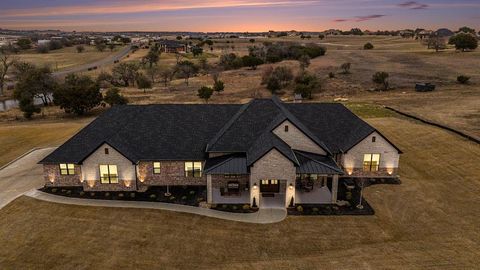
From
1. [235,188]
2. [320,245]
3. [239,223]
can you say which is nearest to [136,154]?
[235,188]

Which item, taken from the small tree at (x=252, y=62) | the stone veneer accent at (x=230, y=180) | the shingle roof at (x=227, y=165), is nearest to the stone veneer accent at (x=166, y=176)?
the stone veneer accent at (x=230, y=180)

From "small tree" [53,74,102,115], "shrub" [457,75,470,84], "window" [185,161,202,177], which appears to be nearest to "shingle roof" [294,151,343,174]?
"window" [185,161,202,177]

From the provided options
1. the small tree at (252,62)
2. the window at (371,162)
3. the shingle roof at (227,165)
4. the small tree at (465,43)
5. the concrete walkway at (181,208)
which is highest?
the small tree at (465,43)

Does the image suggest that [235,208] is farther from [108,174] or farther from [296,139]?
[108,174]

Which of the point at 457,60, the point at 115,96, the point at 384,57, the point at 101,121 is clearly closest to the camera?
the point at 101,121

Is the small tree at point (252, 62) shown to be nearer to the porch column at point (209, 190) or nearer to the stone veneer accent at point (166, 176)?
the stone veneer accent at point (166, 176)

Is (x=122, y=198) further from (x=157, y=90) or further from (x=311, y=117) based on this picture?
(x=157, y=90)
